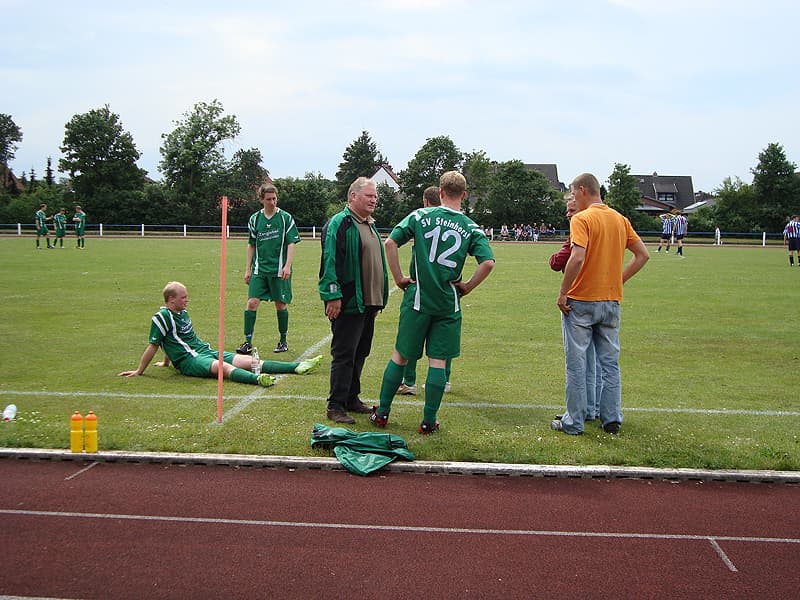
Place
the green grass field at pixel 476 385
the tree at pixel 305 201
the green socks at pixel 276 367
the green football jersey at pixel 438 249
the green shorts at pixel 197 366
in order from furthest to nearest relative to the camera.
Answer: the tree at pixel 305 201, the green socks at pixel 276 367, the green shorts at pixel 197 366, the green football jersey at pixel 438 249, the green grass field at pixel 476 385

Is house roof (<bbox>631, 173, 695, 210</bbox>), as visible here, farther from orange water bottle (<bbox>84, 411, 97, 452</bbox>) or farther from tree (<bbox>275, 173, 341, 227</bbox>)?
orange water bottle (<bbox>84, 411, 97, 452</bbox>)

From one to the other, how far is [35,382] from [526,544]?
582cm

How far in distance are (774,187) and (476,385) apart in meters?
68.3

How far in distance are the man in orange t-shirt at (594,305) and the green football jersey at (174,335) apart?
4.13m

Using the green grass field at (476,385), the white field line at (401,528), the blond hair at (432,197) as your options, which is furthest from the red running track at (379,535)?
the blond hair at (432,197)

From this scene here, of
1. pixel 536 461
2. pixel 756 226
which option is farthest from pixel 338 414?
pixel 756 226

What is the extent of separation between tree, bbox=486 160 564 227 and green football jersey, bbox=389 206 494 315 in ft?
206

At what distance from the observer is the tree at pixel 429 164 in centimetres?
7369

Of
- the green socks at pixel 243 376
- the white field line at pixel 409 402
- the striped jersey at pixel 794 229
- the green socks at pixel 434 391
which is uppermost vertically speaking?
the striped jersey at pixel 794 229

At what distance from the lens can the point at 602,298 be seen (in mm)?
6363

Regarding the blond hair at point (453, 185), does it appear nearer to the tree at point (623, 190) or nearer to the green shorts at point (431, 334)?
the green shorts at point (431, 334)

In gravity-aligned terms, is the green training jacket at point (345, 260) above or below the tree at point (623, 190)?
below

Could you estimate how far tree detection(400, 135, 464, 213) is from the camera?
73688 millimetres

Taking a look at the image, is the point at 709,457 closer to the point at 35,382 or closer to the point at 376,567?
the point at 376,567
